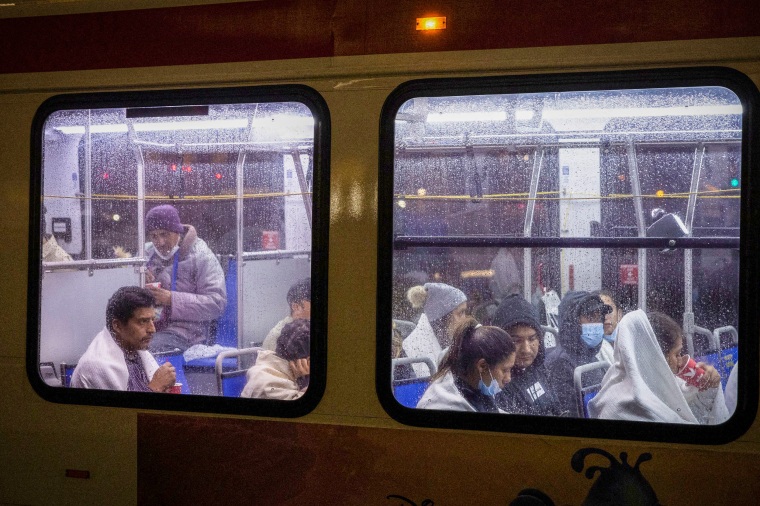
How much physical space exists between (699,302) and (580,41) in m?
1.02

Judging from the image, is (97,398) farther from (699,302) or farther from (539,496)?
(699,302)

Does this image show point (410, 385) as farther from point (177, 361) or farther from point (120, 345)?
point (120, 345)

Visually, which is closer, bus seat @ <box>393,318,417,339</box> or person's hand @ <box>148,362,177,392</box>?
bus seat @ <box>393,318,417,339</box>

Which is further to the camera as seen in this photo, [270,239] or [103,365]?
[103,365]

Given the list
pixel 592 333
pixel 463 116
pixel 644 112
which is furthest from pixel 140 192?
pixel 644 112

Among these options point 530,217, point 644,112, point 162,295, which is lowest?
point 162,295

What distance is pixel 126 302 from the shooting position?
10.7 feet

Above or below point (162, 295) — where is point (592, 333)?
below

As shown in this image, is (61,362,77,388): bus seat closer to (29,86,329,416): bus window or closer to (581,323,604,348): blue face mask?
(29,86,329,416): bus window

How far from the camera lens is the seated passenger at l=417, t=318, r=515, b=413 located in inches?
113

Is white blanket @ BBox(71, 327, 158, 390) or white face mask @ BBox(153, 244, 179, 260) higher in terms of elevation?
white face mask @ BBox(153, 244, 179, 260)

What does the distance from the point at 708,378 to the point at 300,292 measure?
1520mm

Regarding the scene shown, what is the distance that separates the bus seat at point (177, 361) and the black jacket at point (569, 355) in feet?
4.82

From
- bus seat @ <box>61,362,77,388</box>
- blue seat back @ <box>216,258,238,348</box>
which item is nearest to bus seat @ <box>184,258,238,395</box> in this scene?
blue seat back @ <box>216,258,238,348</box>
